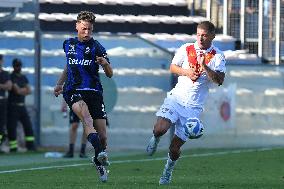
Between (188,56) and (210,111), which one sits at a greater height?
(188,56)

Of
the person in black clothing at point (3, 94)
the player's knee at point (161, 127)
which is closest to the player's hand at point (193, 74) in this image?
the player's knee at point (161, 127)

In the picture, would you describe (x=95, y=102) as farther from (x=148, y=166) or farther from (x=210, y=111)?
(x=210, y=111)

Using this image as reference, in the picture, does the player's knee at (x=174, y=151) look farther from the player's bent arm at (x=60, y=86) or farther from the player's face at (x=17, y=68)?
the player's face at (x=17, y=68)

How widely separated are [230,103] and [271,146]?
120 centimetres

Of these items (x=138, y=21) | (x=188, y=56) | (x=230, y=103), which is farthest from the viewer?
(x=138, y=21)

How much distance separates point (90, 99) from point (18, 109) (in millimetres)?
9007

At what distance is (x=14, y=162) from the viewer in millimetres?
18125

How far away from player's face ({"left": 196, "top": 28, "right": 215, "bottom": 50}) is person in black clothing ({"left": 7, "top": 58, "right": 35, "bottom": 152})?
9.22 meters

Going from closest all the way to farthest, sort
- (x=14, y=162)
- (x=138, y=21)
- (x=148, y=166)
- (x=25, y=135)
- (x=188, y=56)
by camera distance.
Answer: (x=188, y=56) < (x=148, y=166) < (x=14, y=162) < (x=25, y=135) < (x=138, y=21)

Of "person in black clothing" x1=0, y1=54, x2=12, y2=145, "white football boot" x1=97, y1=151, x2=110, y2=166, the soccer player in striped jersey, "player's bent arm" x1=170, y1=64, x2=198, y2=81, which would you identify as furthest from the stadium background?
"white football boot" x1=97, y1=151, x2=110, y2=166

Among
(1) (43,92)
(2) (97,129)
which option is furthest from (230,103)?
(2) (97,129)

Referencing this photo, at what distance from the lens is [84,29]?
12312 mm

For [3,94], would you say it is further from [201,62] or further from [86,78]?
[201,62]

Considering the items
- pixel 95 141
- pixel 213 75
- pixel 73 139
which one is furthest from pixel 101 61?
pixel 73 139
